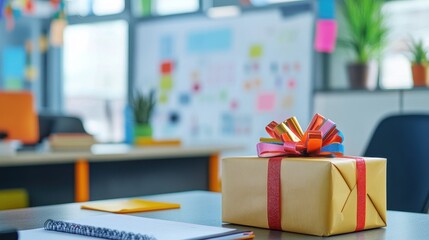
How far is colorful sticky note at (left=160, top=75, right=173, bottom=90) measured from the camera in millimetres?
5551

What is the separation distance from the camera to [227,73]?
516 cm

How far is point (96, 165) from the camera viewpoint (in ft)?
11.3

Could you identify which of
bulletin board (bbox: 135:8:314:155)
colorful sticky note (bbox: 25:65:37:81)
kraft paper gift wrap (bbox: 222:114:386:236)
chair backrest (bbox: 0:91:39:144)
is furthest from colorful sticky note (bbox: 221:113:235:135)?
kraft paper gift wrap (bbox: 222:114:386:236)

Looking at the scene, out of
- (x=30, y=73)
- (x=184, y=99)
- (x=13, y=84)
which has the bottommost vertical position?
(x=184, y=99)

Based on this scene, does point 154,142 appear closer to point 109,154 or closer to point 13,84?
point 109,154

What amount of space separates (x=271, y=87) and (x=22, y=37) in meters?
2.91

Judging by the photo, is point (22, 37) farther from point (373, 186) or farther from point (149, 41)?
point (373, 186)

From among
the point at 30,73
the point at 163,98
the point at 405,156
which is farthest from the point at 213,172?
the point at 30,73

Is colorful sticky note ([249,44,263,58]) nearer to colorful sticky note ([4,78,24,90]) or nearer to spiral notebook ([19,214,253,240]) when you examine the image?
colorful sticky note ([4,78,24,90])

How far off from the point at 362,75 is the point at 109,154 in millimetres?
1759

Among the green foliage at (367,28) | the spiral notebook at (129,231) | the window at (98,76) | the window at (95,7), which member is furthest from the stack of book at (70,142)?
the window at (95,7)

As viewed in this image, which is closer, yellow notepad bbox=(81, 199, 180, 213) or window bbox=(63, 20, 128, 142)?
yellow notepad bbox=(81, 199, 180, 213)

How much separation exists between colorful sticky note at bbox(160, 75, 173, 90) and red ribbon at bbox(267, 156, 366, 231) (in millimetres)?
4429

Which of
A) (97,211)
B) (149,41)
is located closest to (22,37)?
(149,41)
